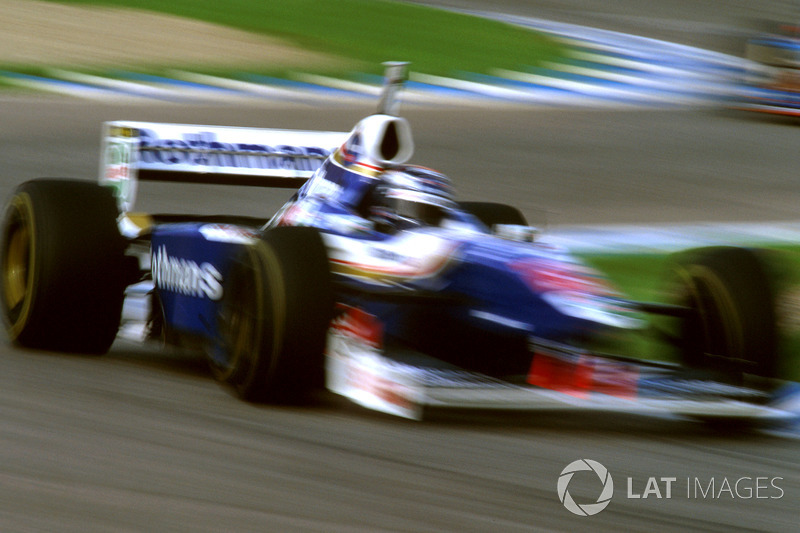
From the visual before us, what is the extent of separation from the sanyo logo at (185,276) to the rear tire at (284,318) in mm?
346

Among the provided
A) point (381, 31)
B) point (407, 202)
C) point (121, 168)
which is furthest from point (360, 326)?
point (381, 31)

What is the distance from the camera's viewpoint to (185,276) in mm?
5070

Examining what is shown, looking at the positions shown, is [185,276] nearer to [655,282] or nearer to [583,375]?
[583,375]

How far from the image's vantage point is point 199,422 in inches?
164

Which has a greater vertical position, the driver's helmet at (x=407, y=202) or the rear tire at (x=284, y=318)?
the driver's helmet at (x=407, y=202)

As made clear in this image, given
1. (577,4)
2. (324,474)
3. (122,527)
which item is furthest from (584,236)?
(577,4)

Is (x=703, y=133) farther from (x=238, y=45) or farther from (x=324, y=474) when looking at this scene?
(x=324, y=474)

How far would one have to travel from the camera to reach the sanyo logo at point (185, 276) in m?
4.87

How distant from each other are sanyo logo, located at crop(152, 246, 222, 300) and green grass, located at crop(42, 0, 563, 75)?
11.3 metres

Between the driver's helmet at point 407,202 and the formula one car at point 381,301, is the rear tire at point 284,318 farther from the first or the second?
the driver's helmet at point 407,202

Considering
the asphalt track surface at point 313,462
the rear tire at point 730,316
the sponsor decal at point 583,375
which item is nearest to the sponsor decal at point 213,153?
the asphalt track surface at point 313,462

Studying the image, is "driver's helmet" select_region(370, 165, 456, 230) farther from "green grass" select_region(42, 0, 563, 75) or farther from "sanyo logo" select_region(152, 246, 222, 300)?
"green grass" select_region(42, 0, 563, 75)

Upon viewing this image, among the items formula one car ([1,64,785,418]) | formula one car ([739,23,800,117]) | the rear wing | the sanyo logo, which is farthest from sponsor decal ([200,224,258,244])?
formula one car ([739,23,800,117])

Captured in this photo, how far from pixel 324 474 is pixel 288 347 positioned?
74cm
